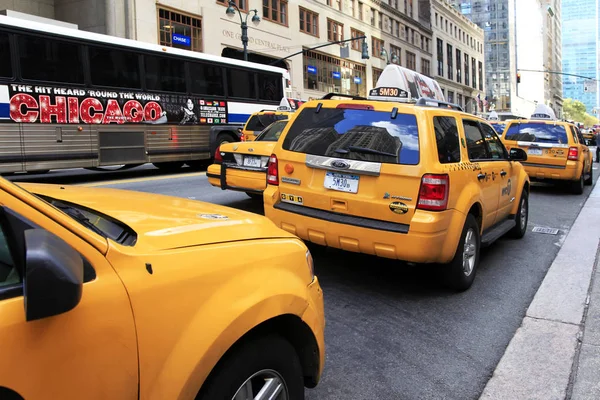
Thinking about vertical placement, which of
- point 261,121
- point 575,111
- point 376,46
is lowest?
point 261,121

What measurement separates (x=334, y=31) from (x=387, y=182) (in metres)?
42.6

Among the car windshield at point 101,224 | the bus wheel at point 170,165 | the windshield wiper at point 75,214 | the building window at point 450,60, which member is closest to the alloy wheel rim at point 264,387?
the car windshield at point 101,224

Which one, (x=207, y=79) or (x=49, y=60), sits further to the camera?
(x=207, y=79)

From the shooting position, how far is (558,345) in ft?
12.5

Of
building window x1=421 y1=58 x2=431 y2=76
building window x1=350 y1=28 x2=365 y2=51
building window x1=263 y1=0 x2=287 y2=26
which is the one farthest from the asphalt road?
building window x1=421 y1=58 x2=431 y2=76

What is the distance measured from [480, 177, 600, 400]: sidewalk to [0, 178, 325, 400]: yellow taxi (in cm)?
161

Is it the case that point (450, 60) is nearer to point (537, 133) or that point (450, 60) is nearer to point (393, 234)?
point (537, 133)

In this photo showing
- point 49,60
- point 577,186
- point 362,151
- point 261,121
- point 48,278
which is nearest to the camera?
point 48,278

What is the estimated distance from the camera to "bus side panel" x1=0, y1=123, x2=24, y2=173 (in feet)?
35.3

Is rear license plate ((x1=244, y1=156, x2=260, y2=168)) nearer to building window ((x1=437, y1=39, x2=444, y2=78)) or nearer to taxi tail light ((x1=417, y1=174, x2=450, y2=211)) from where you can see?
taxi tail light ((x1=417, y1=174, x2=450, y2=211))

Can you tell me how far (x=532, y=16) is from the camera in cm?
13262

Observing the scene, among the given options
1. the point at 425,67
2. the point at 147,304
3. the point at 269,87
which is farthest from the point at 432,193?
the point at 425,67

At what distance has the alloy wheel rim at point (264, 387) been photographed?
2.05 metres

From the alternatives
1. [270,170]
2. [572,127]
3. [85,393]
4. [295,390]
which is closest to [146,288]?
[85,393]
